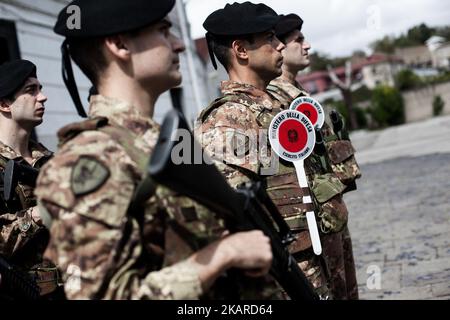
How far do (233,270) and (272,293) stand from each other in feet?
0.48

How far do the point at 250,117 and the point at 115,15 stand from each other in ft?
4.17

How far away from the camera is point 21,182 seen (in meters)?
3.09

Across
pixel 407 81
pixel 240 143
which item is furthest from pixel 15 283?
pixel 407 81

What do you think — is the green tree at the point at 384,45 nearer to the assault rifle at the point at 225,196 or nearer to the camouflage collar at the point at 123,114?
the assault rifle at the point at 225,196

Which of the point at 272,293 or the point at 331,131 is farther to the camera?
the point at 331,131

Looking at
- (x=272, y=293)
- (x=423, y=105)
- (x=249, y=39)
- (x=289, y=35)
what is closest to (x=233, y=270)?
(x=272, y=293)

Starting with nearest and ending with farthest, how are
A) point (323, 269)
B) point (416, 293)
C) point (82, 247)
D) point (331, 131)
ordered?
point (82, 247) → point (323, 269) → point (331, 131) → point (416, 293)

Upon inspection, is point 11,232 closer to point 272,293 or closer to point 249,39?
point 249,39

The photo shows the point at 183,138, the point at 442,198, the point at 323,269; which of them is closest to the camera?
the point at 183,138

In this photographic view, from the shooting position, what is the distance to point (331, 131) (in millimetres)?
3652

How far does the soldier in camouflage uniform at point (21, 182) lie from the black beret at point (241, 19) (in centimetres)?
113

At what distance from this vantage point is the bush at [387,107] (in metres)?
32.7

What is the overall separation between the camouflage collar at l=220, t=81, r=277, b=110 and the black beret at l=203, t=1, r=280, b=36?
236 millimetres

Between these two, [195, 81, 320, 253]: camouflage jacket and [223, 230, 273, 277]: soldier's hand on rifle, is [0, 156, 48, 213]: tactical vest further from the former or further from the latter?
[223, 230, 273, 277]: soldier's hand on rifle
